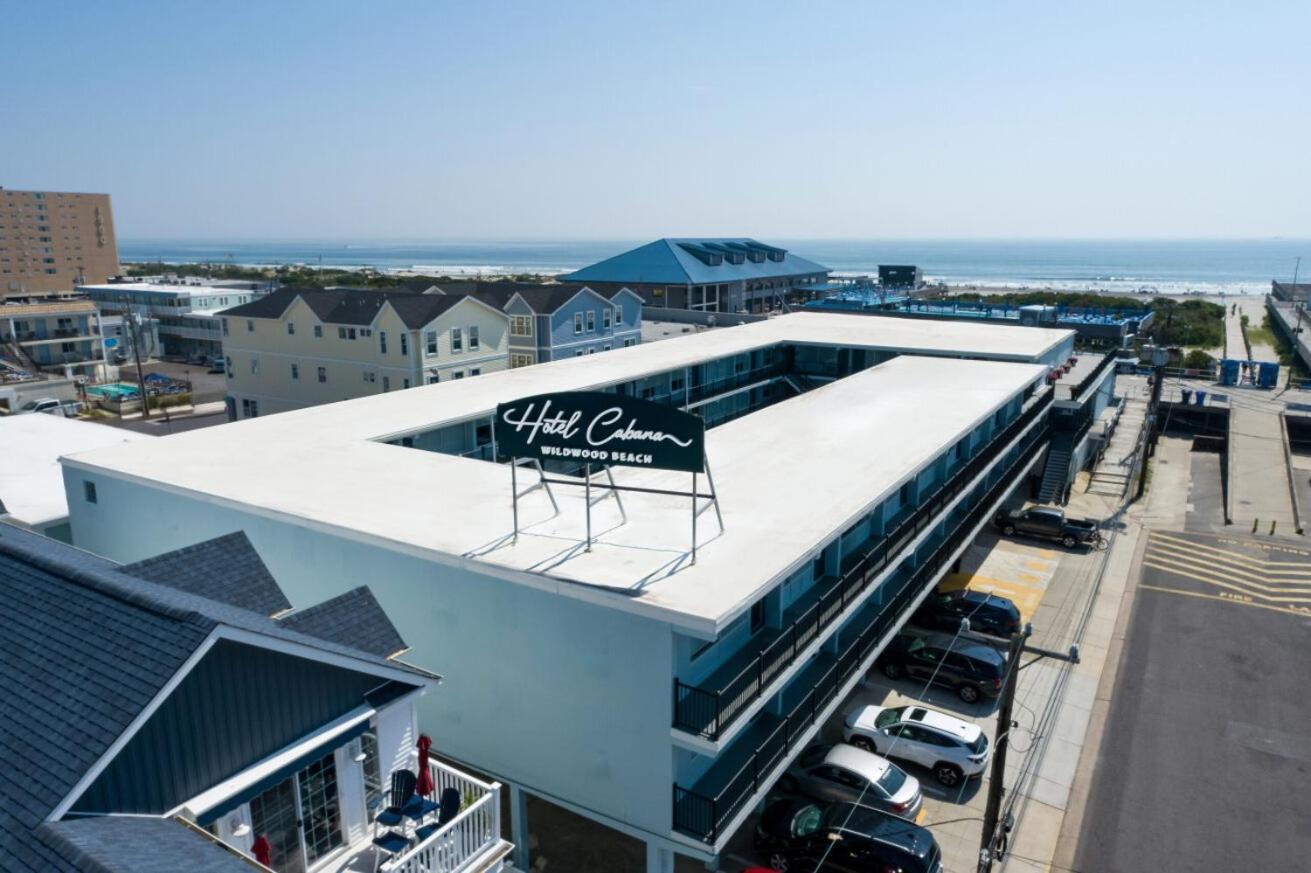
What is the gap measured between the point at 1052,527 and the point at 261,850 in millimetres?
36996

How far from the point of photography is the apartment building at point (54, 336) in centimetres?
7662

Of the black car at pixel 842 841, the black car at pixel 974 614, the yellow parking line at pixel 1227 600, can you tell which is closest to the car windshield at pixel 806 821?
the black car at pixel 842 841

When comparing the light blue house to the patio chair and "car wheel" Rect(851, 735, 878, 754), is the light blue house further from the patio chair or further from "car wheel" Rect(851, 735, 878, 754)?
the patio chair

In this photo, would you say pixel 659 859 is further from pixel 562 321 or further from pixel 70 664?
pixel 562 321

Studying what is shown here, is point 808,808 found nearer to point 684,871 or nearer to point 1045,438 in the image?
point 684,871

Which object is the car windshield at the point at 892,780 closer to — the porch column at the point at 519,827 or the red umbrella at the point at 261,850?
the porch column at the point at 519,827

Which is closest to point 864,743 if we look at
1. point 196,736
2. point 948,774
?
point 948,774

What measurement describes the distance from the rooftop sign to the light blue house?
3905cm

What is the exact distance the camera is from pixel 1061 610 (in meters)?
32.2

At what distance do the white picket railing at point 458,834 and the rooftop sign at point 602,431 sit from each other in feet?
21.1

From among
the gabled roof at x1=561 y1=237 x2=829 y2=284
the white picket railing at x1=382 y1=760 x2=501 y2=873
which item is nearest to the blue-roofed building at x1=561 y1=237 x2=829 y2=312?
the gabled roof at x1=561 y1=237 x2=829 y2=284

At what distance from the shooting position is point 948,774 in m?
21.7

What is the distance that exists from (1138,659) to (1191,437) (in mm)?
41425

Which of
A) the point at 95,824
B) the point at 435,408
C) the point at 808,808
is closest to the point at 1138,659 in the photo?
the point at 808,808
